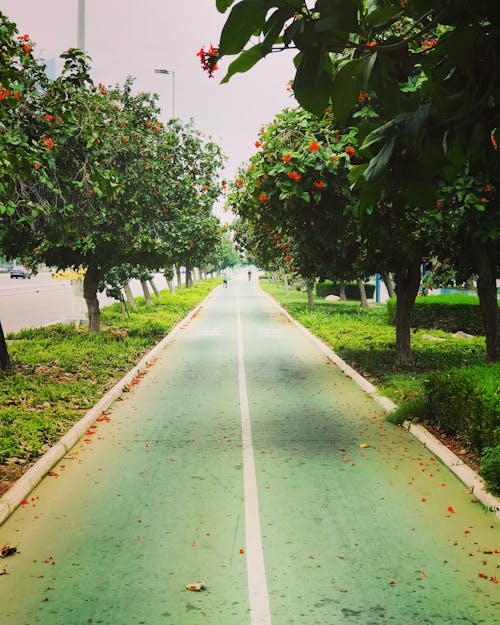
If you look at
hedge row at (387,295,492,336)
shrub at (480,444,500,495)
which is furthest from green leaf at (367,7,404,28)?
hedge row at (387,295,492,336)

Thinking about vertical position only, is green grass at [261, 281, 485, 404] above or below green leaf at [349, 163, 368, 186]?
below

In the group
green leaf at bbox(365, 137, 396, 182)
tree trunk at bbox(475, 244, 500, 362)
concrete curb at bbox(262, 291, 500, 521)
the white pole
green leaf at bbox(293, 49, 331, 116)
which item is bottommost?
concrete curb at bbox(262, 291, 500, 521)

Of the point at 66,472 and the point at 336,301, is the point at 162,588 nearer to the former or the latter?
the point at 66,472

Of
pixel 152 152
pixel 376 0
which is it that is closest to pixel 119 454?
pixel 376 0

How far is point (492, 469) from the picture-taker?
6.79 meters

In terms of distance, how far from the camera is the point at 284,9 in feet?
6.28

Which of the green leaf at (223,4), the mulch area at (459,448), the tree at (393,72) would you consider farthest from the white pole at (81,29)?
the green leaf at (223,4)

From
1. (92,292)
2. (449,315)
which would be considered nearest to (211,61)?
(92,292)

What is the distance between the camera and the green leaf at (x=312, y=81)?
2.06 m

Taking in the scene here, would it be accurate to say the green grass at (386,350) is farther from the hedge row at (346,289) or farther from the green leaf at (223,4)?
the hedge row at (346,289)

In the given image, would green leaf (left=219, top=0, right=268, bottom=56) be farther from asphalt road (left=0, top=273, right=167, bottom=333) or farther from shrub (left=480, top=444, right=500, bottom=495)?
asphalt road (left=0, top=273, right=167, bottom=333)

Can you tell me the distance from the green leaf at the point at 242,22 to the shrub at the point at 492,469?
5.84 meters

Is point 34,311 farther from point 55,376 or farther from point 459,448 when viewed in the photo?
point 459,448

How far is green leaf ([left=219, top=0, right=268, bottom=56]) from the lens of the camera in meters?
1.82
